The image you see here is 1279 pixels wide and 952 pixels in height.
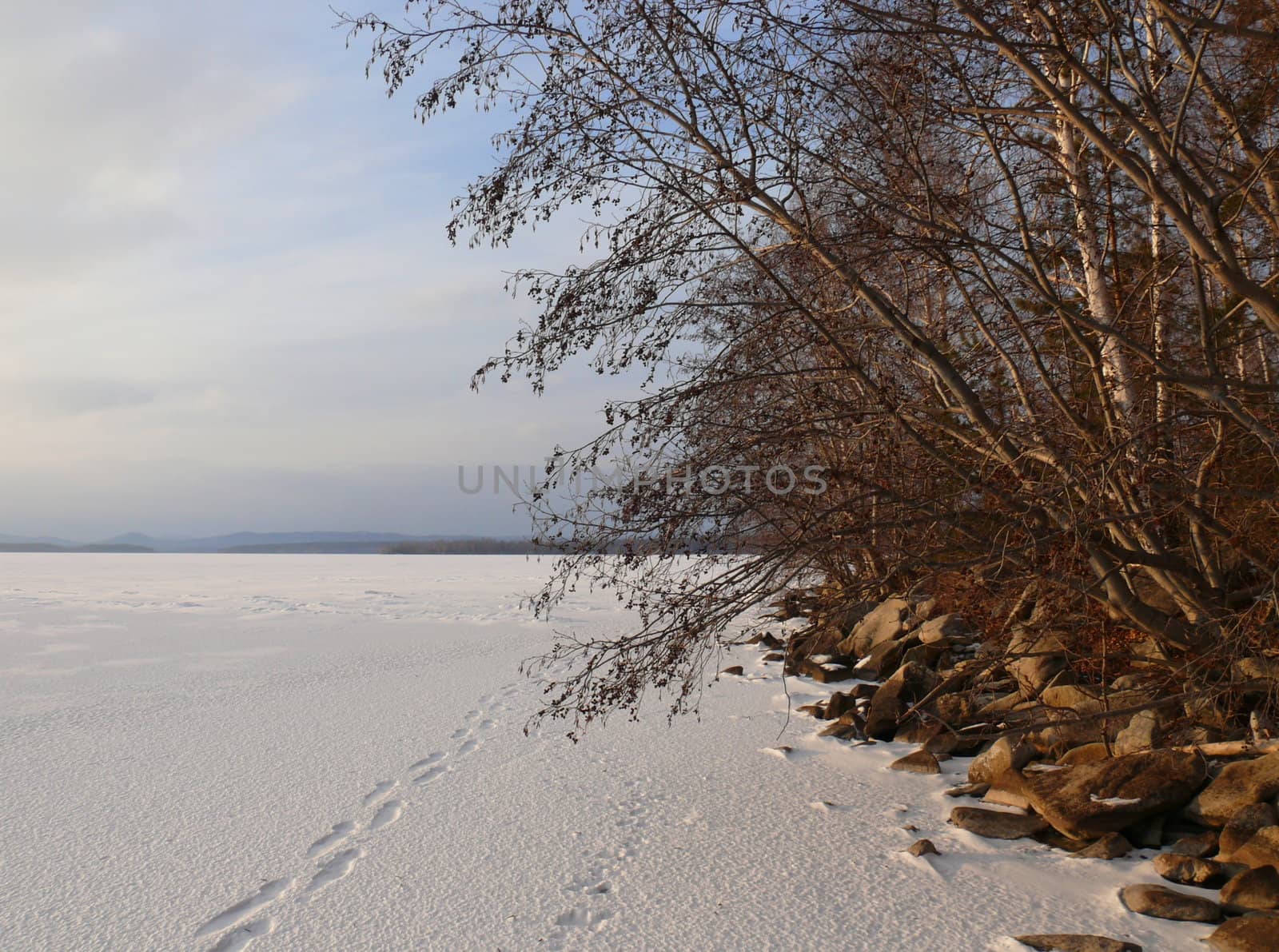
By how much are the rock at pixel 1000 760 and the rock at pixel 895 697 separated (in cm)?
117

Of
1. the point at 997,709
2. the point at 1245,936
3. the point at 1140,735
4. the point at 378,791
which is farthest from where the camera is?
the point at 997,709

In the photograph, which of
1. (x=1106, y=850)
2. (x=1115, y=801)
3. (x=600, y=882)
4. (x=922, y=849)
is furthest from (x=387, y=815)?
(x=1115, y=801)

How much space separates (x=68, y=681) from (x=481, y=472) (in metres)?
5.80

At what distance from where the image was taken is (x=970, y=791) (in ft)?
17.2

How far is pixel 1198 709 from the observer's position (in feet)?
16.1

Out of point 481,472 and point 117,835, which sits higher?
point 481,472

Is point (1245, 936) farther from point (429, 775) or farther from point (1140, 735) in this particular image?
point (429, 775)

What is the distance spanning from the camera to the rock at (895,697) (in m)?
6.64

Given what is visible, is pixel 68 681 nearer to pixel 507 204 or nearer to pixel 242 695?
pixel 242 695

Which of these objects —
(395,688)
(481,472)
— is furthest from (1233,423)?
(395,688)

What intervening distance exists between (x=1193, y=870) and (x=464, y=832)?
11.4ft

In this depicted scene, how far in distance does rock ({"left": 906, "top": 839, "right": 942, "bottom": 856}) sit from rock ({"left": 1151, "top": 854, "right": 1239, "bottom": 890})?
38.0 inches

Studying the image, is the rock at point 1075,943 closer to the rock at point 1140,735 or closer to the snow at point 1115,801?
the snow at point 1115,801

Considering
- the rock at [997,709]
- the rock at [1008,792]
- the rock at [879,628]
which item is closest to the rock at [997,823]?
the rock at [1008,792]
